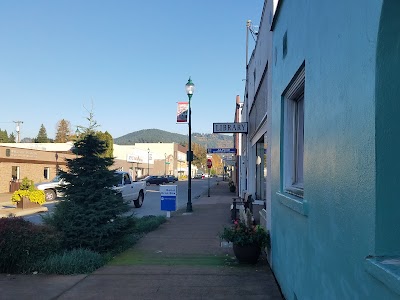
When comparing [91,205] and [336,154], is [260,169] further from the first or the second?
[336,154]

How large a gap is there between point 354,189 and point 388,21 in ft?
3.24

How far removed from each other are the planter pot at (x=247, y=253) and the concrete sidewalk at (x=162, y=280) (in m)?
0.14

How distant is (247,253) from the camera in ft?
23.4

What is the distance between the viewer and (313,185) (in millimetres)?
3594

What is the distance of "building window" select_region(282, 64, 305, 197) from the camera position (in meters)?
5.09

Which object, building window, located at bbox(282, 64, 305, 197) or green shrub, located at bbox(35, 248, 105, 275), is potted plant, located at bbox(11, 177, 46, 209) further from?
building window, located at bbox(282, 64, 305, 197)

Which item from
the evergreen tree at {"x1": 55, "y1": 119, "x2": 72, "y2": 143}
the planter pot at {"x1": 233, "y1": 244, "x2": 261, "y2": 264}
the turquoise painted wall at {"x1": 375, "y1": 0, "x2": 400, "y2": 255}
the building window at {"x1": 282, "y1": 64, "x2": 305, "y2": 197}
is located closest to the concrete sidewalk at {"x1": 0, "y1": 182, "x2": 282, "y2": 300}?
the planter pot at {"x1": 233, "y1": 244, "x2": 261, "y2": 264}

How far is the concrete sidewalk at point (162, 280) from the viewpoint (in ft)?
18.0

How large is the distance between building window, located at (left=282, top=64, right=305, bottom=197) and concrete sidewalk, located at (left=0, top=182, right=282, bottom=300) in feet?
5.21

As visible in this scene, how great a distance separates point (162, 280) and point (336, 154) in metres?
4.19

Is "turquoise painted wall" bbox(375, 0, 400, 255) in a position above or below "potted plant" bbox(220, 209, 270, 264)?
above

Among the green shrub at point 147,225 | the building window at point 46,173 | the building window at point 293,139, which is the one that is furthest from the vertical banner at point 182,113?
the building window at point 46,173

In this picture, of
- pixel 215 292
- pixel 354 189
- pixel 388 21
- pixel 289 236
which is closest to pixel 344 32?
pixel 388 21

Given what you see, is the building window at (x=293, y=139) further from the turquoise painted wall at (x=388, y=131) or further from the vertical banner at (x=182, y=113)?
the vertical banner at (x=182, y=113)
